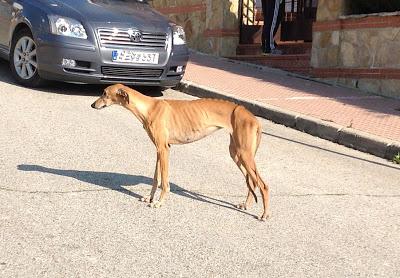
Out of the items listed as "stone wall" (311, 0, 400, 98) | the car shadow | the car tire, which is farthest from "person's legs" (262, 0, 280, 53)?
the car tire

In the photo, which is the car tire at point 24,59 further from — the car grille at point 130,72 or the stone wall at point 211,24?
the stone wall at point 211,24

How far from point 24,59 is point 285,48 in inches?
235

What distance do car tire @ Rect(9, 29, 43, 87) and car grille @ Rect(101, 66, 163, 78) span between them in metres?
1.02

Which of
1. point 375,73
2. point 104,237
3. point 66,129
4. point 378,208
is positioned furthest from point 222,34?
point 104,237

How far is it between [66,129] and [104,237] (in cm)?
285

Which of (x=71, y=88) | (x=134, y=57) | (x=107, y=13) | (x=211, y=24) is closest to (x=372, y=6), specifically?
(x=211, y=24)

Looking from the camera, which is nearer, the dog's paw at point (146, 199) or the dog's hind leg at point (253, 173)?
the dog's hind leg at point (253, 173)

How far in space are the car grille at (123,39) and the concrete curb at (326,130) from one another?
137 centimetres

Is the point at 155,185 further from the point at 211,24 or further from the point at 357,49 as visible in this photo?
the point at 211,24

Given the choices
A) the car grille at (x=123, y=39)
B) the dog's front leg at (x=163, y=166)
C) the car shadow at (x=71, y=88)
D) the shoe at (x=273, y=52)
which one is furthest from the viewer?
the shoe at (x=273, y=52)

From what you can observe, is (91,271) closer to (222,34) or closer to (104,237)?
(104,237)

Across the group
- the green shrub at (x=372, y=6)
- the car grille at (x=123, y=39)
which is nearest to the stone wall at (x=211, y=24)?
the green shrub at (x=372, y=6)

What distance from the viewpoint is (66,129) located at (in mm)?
6426

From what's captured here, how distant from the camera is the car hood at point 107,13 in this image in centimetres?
782
